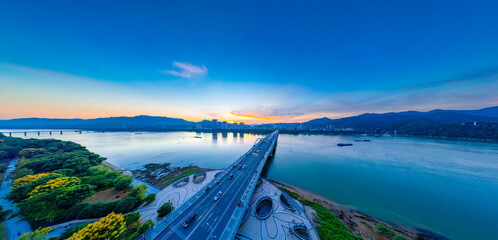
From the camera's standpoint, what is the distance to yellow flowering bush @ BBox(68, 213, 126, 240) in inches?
548

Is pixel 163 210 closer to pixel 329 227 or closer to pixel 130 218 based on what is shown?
pixel 130 218

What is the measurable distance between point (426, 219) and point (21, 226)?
202 feet

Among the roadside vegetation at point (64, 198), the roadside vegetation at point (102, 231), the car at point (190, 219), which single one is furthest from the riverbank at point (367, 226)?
the roadside vegetation at point (64, 198)

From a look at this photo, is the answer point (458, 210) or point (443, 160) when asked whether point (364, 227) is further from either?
point (443, 160)

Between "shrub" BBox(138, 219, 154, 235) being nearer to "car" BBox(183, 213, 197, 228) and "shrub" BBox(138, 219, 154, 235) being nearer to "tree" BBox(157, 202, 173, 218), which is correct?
→ "tree" BBox(157, 202, 173, 218)

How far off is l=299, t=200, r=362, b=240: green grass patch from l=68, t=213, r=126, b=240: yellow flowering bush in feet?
80.8

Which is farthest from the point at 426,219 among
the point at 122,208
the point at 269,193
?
the point at 122,208

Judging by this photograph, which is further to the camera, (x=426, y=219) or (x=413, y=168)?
(x=413, y=168)

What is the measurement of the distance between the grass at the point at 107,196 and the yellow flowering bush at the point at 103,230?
43.7 ft

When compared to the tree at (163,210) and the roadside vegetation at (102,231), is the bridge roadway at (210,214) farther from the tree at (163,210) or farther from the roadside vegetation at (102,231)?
the tree at (163,210)

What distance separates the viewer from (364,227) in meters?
21.8

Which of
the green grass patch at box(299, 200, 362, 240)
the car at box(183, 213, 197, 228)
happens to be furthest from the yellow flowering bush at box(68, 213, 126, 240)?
the green grass patch at box(299, 200, 362, 240)

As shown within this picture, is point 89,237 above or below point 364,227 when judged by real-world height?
above

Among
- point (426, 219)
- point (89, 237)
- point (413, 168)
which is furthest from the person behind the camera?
point (413, 168)
